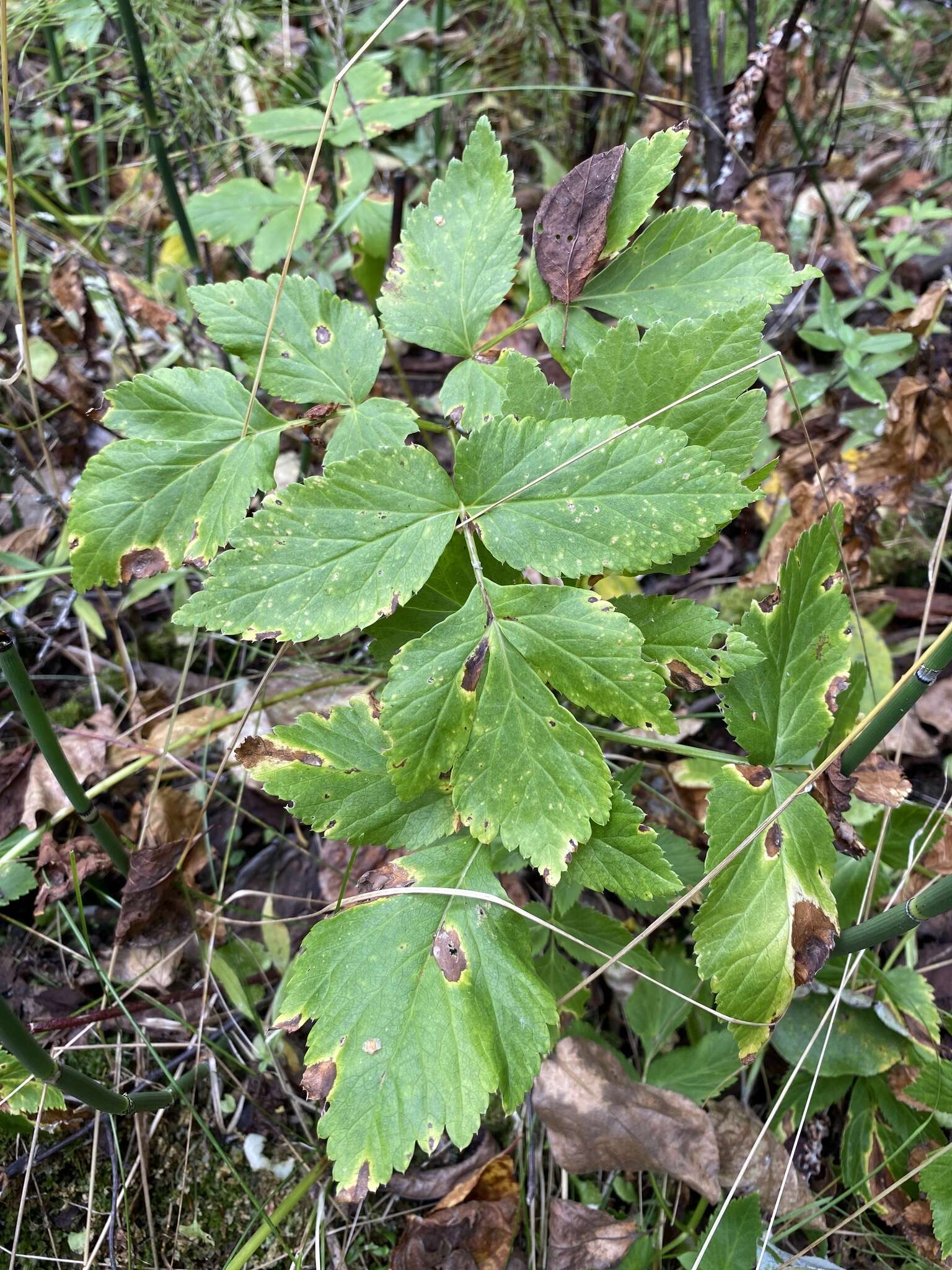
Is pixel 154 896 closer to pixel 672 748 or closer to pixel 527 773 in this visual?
pixel 527 773

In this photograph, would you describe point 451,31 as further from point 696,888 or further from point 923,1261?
point 923,1261

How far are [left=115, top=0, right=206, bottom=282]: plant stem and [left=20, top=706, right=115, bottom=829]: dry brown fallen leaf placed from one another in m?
1.23

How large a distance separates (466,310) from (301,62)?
2.25m

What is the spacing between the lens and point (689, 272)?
143 cm

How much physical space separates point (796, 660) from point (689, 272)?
27.0 inches

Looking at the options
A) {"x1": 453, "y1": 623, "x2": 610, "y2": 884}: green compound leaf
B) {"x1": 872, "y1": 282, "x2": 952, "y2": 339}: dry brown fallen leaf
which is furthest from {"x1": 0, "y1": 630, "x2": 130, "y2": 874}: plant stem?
{"x1": 872, "y1": 282, "x2": 952, "y2": 339}: dry brown fallen leaf

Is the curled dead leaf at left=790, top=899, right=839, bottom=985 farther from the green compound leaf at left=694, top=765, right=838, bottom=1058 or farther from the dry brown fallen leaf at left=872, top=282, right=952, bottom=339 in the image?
the dry brown fallen leaf at left=872, top=282, right=952, bottom=339

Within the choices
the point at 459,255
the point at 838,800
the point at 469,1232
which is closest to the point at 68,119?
the point at 459,255

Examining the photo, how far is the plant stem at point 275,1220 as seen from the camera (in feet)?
4.69

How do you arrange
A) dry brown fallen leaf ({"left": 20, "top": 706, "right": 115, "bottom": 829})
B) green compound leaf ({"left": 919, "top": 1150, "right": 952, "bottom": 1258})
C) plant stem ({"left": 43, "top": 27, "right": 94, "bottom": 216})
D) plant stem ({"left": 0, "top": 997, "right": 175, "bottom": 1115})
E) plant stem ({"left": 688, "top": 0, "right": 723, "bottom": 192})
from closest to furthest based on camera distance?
plant stem ({"left": 0, "top": 997, "right": 175, "bottom": 1115}) → green compound leaf ({"left": 919, "top": 1150, "right": 952, "bottom": 1258}) → dry brown fallen leaf ({"left": 20, "top": 706, "right": 115, "bottom": 829}) → plant stem ({"left": 688, "top": 0, "right": 723, "bottom": 192}) → plant stem ({"left": 43, "top": 27, "right": 94, "bottom": 216})

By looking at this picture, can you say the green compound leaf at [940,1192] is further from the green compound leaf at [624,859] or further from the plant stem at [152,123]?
the plant stem at [152,123]

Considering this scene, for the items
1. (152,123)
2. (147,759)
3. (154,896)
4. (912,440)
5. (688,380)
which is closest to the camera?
(688,380)

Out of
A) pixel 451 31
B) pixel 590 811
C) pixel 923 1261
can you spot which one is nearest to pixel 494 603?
pixel 590 811

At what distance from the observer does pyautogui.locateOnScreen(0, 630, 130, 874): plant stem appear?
124 cm
